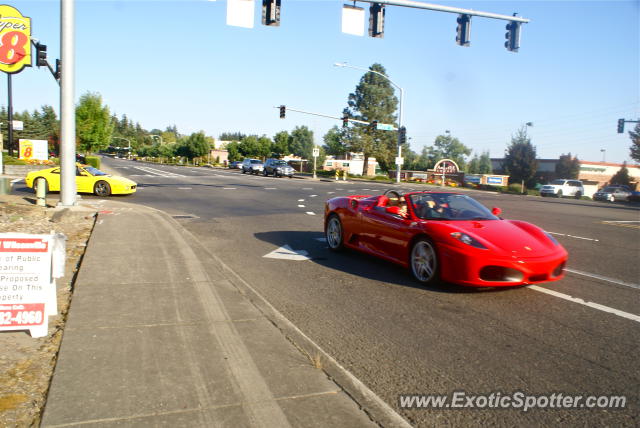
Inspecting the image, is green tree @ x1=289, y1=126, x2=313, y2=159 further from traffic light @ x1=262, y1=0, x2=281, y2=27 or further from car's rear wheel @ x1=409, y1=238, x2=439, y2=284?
car's rear wheel @ x1=409, y1=238, x2=439, y2=284

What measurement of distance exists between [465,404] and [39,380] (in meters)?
2.89

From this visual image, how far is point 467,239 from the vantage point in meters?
5.92

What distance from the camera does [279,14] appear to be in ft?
46.4

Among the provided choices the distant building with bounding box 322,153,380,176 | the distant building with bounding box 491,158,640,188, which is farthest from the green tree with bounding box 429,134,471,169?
the distant building with bounding box 491,158,640,188

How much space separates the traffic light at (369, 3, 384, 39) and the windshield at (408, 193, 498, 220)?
28.9 feet

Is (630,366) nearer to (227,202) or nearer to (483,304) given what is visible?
(483,304)

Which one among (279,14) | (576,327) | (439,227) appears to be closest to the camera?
(576,327)

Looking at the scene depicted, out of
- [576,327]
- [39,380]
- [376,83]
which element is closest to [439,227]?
[576,327]

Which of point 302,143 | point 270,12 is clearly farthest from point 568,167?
point 270,12

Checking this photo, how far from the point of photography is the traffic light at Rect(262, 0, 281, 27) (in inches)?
550

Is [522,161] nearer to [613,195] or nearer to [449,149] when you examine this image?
[613,195]

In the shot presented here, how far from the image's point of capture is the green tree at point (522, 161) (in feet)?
196

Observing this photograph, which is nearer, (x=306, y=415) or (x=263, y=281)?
(x=306, y=415)

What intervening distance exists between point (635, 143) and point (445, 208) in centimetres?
6821
